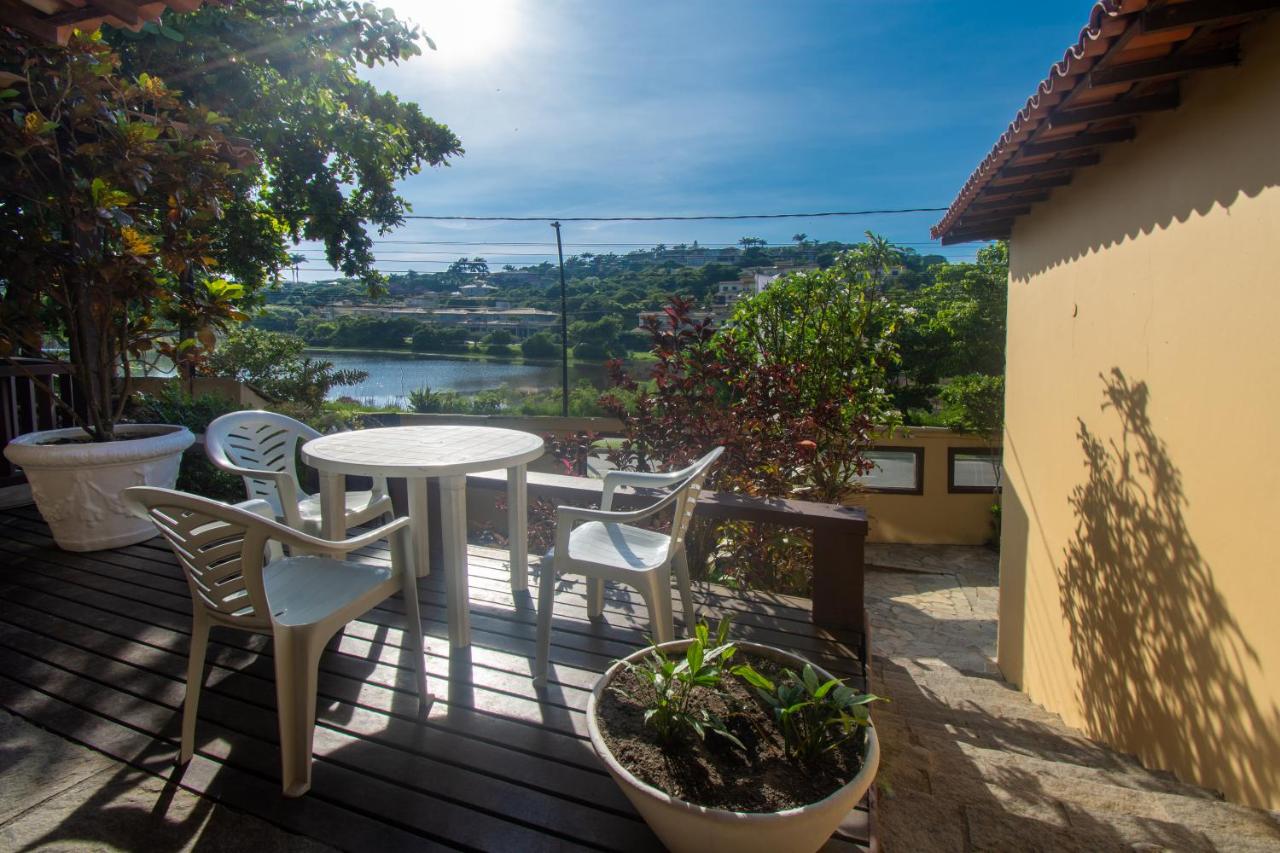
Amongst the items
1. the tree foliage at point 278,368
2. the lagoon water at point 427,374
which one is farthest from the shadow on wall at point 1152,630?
the tree foliage at point 278,368

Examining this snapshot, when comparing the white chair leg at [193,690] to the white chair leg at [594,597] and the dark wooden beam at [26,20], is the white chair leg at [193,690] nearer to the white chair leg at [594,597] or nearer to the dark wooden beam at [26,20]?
the white chair leg at [594,597]

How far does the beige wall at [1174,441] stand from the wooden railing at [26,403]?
20.2 ft

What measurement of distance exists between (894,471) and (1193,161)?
8.01m

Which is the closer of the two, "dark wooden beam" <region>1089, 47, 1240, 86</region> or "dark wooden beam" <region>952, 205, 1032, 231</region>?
"dark wooden beam" <region>1089, 47, 1240, 86</region>

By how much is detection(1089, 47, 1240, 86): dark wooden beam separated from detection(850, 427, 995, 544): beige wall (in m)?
7.82

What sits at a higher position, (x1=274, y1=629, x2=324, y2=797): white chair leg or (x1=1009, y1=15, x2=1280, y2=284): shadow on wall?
(x1=1009, y1=15, x2=1280, y2=284): shadow on wall

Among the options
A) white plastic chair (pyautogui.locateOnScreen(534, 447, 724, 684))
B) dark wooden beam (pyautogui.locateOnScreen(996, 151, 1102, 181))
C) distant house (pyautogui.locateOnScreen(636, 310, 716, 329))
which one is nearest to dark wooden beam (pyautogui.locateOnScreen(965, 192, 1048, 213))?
dark wooden beam (pyautogui.locateOnScreen(996, 151, 1102, 181))

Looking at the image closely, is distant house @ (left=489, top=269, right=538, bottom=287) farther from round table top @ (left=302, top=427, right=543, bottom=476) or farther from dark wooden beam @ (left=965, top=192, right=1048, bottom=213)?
round table top @ (left=302, top=427, right=543, bottom=476)

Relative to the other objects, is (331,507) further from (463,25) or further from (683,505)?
(463,25)

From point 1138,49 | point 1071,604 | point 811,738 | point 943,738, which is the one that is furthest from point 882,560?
point 811,738

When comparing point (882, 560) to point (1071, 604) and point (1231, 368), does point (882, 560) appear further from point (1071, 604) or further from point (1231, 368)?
point (1231, 368)

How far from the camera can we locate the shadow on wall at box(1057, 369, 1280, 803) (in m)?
2.23

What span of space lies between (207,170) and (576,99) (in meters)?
7.91

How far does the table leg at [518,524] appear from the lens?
8.96 ft
